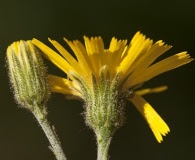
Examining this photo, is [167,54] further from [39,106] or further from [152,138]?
[39,106]

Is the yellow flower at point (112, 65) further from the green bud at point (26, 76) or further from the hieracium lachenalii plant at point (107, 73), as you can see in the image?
the green bud at point (26, 76)

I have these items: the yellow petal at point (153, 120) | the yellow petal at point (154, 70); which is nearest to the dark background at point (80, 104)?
the yellow petal at point (153, 120)

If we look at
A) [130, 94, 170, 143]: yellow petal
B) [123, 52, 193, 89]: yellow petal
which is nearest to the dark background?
[130, 94, 170, 143]: yellow petal

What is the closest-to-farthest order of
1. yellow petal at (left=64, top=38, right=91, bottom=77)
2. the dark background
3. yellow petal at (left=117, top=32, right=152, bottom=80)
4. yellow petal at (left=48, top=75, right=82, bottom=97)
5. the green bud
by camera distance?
1. yellow petal at (left=64, top=38, right=91, bottom=77)
2. yellow petal at (left=117, top=32, right=152, bottom=80)
3. the green bud
4. yellow petal at (left=48, top=75, right=82, bottom=97)
5. the dark background

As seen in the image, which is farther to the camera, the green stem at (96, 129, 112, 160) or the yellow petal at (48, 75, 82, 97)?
the yellow petal at (48, 75, 82, 97)

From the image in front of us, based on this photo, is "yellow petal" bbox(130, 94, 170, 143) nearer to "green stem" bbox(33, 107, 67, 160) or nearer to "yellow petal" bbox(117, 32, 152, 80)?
"yellow petal" bbox(117, 32, 152, 80)

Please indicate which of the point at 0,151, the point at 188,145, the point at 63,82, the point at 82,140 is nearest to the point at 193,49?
the point at 188,145

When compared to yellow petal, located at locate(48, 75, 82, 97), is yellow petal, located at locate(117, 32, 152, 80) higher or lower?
lower
